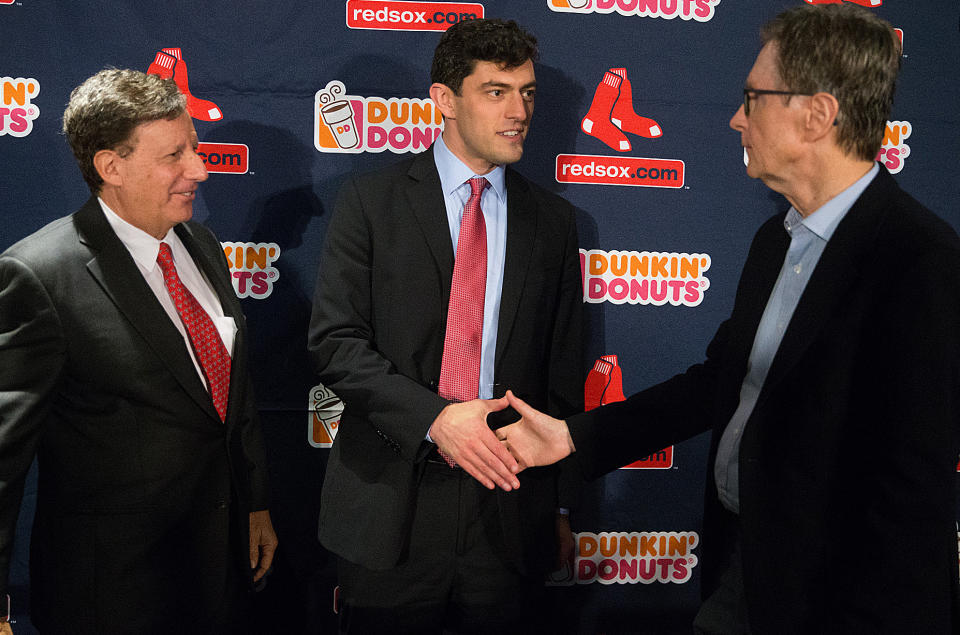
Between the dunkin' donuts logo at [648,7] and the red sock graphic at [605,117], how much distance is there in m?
0.23

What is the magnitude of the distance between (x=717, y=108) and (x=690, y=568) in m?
1.68

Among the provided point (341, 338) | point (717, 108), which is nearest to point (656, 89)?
point (717, 108)

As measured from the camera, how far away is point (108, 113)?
72.8 inches

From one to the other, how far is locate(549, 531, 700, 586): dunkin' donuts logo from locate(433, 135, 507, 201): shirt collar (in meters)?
1.39

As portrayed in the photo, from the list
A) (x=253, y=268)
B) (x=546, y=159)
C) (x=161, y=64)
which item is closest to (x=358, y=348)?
(x=253, y=268)

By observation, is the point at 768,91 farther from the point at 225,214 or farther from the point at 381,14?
the point at 225,214

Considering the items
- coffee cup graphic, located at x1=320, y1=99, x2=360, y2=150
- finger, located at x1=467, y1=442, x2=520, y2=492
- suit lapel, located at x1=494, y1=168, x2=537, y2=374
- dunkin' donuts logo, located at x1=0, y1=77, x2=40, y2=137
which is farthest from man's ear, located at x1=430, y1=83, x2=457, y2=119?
dunkin' donuts logo, located at x1=0, y1=77, x2=40, y2=137

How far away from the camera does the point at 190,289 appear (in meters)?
2.00

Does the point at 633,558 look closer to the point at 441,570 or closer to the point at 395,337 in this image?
the point at 441,570

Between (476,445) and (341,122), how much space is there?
1.33 m

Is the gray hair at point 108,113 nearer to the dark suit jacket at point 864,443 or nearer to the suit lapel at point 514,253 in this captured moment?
the suit lapel at point 514,253

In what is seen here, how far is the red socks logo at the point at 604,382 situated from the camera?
2.91 metres

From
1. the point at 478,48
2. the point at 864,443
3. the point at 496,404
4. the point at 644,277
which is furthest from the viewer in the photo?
the point at 644,277

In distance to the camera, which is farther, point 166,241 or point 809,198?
point 166,241
